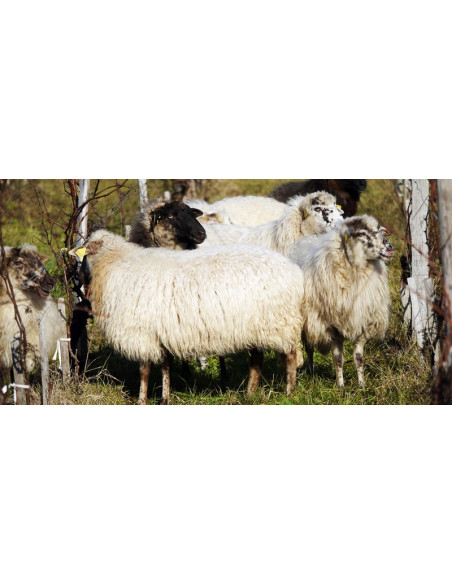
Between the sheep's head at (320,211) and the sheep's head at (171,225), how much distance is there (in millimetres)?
1324

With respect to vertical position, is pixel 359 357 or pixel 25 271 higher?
pixel 25 271

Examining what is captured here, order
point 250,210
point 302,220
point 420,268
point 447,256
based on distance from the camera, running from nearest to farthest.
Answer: point 447,256 → point 420,268 → point 302,220 → point 250,210

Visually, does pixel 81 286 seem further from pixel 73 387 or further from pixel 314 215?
pixel 314 215

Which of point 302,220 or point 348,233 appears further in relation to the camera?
point 302,220

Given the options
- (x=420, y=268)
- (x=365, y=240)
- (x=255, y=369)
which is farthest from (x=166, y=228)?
(x=420, y=268)

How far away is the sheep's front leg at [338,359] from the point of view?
258 inches

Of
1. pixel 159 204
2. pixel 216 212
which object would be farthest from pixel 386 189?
pixel 159 204

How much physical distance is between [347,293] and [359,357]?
0.61 meters

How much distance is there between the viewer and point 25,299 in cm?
683

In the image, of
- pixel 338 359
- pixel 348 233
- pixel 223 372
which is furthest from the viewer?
pixel 223 372

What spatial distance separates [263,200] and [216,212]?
1540 millimetres

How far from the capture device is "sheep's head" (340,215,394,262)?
6.23m

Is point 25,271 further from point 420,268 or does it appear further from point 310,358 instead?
point 420,268

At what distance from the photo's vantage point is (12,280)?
6.80 metres
